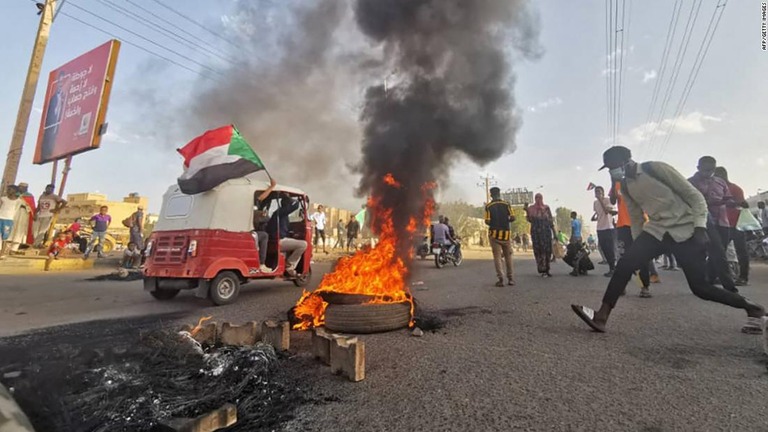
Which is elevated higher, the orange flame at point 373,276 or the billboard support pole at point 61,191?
the billboard support pole at point 61,191

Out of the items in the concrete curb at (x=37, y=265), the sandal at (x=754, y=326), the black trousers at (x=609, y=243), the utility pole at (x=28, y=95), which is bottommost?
the sandal at (x=754, y=326)

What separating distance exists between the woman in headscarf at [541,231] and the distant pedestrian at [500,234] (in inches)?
66.4

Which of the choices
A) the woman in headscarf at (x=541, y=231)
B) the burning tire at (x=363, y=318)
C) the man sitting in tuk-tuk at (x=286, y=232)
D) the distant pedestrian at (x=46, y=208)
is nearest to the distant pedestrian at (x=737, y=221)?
the woman in headscarf at (x=541, y=231)

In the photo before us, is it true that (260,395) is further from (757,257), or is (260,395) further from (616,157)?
(757,257)

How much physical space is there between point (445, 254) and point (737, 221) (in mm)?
7543

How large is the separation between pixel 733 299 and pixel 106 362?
517cm

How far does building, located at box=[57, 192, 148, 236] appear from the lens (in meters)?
35.4

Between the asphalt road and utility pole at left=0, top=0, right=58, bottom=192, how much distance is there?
921 cm

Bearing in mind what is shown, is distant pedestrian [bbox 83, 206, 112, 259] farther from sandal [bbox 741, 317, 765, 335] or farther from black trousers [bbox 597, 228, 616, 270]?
sandal [bbox 741, 317, 765, 335]

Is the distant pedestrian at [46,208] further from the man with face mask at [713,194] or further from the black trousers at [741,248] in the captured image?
the black trousers at [741,248]

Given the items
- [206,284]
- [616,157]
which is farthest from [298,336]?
[616,157]

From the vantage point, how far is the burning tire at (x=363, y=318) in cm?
379

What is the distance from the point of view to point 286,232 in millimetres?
7234

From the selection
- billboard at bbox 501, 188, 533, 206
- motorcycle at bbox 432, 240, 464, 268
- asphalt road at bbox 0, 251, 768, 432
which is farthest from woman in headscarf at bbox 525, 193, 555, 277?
billboard at bbox 501, 188, 533, 206
